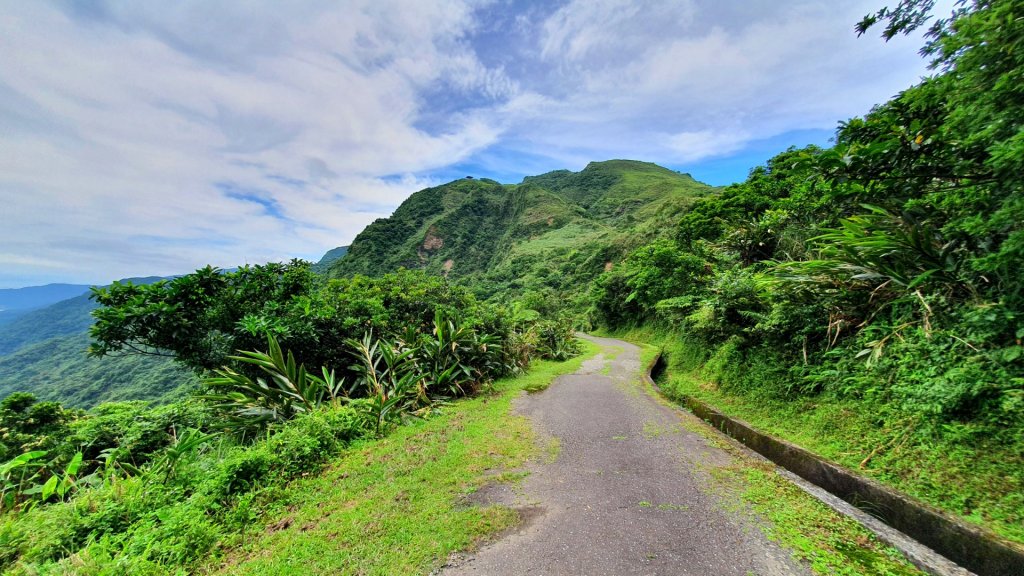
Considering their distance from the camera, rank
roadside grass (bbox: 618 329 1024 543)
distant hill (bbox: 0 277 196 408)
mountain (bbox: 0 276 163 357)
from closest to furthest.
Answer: roadside grass (bbox: 618 329 1024 543) → distant hill (bbox: 0 277 196 408) → mountain (bbox: 0 276 163 357)

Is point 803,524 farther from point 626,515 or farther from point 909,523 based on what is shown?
point 626,515

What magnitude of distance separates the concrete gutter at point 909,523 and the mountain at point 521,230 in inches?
1334

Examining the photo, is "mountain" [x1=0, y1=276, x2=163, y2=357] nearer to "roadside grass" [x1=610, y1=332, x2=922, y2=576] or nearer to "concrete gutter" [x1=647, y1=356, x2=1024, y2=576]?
"roadside grass" [x1=610, y1=332, x2=922, y2=576]

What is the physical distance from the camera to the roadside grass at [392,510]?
8.79ft

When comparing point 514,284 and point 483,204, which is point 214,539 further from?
point 483,204

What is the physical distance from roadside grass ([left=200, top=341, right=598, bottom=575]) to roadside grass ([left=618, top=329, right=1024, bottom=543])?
3.41 meters

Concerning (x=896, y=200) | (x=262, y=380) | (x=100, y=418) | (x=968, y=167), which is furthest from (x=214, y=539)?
(x=896, y=200)

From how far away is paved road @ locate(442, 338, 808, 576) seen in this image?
2598 millimetres

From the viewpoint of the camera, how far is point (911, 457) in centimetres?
334

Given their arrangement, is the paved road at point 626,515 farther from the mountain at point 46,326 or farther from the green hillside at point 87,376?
the mountain at point 46,326

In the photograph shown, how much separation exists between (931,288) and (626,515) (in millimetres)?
4586

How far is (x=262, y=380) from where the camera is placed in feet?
18.3

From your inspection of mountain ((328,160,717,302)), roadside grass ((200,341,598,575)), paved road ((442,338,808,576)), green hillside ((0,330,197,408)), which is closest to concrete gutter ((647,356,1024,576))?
paved road ((442,338,808,576))

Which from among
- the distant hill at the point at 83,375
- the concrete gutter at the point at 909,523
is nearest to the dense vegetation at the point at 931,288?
the concrete gutter at the point at 909,523
